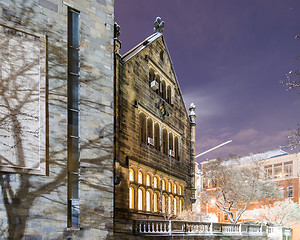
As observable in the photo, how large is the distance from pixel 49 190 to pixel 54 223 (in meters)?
1.26

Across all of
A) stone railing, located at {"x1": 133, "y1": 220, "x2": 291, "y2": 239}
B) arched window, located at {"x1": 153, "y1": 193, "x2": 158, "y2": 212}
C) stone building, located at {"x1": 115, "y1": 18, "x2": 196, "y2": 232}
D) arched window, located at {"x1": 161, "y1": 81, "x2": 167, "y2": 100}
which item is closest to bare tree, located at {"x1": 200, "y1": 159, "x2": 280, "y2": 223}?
stone railing, located at {"x1": 133, "y1": 220, "x2": 291, "y2": 239}

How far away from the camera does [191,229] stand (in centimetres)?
2094

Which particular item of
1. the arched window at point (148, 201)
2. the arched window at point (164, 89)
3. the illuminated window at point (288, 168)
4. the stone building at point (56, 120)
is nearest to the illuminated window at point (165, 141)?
the arched window at point (164, 89)

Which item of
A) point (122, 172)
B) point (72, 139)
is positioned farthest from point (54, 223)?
point (122, 172)

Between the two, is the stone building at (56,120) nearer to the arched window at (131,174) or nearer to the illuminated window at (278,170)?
the arched window at (131,174)

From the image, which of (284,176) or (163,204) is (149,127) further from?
(284,176)

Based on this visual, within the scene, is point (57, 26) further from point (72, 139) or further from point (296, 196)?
point (296, 196)

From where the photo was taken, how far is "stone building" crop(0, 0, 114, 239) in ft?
40.5

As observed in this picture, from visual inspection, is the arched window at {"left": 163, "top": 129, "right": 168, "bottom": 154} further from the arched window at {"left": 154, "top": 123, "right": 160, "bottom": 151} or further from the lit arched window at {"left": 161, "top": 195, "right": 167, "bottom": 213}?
the lit arched window at {"left": 161, "top": 195, "right": 167, "bottom": 213}

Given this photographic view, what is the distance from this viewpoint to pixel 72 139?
14367 mm

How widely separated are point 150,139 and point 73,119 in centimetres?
997

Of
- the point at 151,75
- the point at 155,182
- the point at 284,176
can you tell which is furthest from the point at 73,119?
the point at 284,176

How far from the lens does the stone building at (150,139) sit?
776 inches

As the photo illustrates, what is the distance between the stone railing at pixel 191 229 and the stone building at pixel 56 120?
3251 millimetres
